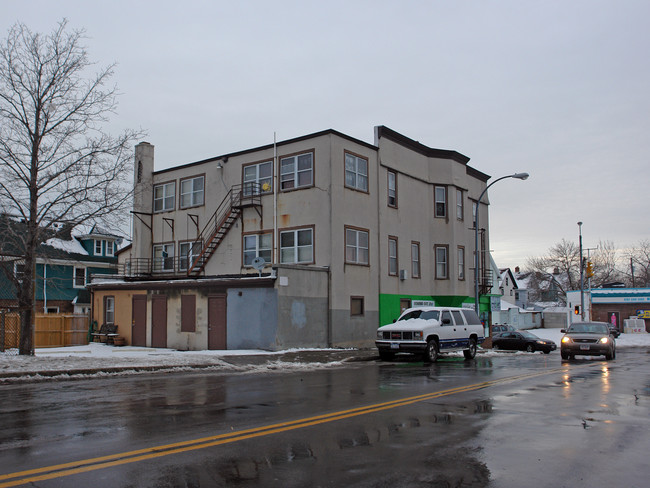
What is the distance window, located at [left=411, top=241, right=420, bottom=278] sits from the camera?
107 ft

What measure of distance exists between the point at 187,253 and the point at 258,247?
584cm

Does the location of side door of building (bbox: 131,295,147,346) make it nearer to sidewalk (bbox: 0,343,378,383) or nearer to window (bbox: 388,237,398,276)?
sidewalk (bbox: 0,343,378,383)

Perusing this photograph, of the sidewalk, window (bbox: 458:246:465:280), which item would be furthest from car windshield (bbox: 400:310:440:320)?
window (bbox: 458:246:465:280)

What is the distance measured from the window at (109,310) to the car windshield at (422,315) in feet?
52.2

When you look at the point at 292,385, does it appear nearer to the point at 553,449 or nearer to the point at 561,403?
the point at 561,403

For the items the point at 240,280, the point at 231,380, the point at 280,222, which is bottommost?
the point at 231,380

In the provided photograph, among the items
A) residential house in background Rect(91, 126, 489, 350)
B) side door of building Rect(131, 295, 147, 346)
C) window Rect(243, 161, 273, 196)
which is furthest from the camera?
window Rect(243, 161, 273, 196)

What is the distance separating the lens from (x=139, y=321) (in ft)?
96.1

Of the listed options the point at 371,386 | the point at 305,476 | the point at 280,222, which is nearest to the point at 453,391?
the point at 371,386

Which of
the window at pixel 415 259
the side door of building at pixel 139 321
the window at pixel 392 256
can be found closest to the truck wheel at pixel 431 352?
the window at pixel 392 256

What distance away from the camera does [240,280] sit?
2522 cm

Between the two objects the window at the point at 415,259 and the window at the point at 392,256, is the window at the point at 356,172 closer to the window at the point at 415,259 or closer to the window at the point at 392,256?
the window at the point at 392,256

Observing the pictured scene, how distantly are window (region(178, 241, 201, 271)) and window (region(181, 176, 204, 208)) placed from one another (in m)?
2.19

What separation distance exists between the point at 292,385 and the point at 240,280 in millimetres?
11980
